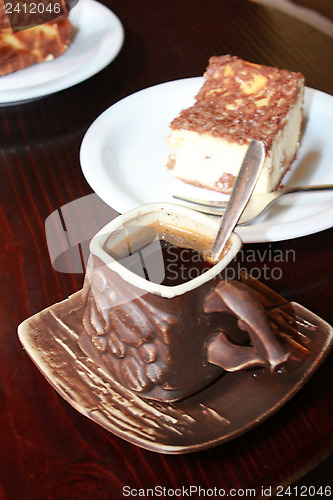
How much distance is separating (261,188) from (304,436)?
53 centimetres

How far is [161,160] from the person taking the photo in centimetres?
118

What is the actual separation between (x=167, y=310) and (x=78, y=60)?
0.98m

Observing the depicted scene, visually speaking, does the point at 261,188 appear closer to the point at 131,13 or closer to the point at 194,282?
the point at 194,282

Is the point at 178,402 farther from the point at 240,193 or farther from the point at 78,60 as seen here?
the point at 78,60

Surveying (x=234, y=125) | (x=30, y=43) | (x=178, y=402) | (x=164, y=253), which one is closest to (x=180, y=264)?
(x=164, y=253)

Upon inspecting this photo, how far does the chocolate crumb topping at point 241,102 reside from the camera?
1.09m

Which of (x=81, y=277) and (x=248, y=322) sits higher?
(x=248, y=322)

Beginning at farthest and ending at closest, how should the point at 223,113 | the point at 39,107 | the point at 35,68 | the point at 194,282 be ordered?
the point at 35,68 < the point at 39,107 < the point at 223,113 < the point at 194,282

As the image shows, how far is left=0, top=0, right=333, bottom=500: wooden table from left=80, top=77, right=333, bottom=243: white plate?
49mm

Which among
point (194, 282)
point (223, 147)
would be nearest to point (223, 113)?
point (223, 147)

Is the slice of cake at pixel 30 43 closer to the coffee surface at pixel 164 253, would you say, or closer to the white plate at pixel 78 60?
the white plate at pixel 78 60

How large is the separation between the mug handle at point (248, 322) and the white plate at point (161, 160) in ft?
0.98

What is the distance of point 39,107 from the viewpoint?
128cm

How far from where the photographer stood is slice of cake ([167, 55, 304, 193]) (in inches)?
42.7
